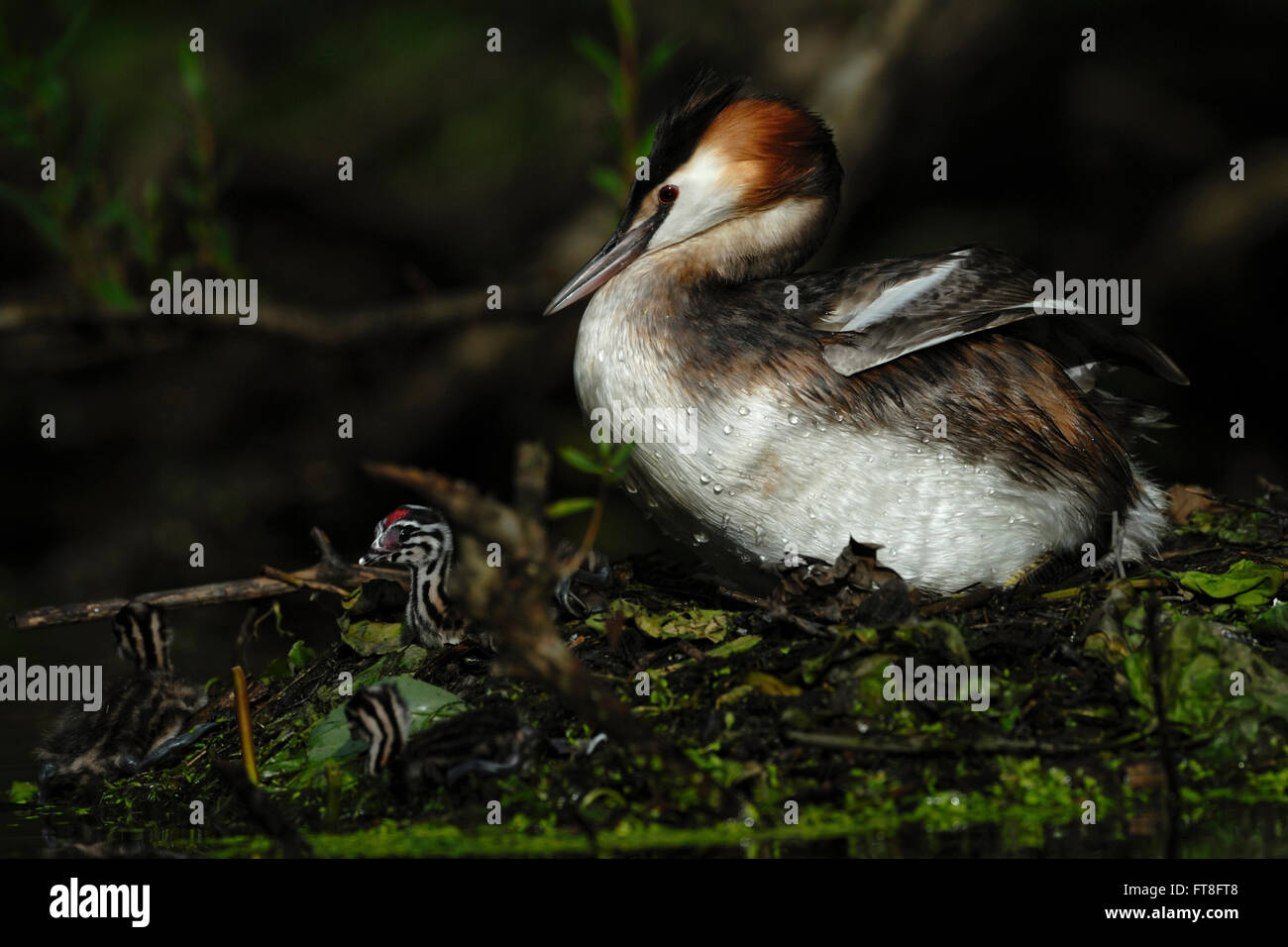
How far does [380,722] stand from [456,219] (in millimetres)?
8857

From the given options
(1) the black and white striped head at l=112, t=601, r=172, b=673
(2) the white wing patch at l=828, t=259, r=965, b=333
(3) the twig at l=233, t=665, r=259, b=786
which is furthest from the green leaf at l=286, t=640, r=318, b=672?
(2) the white wing patch at l=828, t=259, r=965, b=333

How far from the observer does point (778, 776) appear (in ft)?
13.1

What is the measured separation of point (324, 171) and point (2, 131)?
602cm

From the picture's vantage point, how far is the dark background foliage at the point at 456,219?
1040 cm

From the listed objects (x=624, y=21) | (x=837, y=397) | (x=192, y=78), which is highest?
(x=192, y=78)

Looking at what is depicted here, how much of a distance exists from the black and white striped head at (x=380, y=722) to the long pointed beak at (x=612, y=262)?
1762 millimetres

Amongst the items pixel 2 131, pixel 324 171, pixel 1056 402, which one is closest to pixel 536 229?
pixel 324 171

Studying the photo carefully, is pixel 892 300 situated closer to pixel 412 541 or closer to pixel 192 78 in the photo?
pixel 412 541

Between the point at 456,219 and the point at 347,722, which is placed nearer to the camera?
the point at 347,722

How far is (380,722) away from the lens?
14.1 ft

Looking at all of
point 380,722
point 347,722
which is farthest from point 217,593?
point 380,722

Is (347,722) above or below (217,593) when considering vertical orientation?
below

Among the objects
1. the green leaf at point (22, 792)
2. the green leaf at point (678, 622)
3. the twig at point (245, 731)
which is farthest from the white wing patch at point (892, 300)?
the green leaf at point (22, 792)

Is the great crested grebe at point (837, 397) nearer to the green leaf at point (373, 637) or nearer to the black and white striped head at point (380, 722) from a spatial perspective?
the green leaf at point (373, 637)
